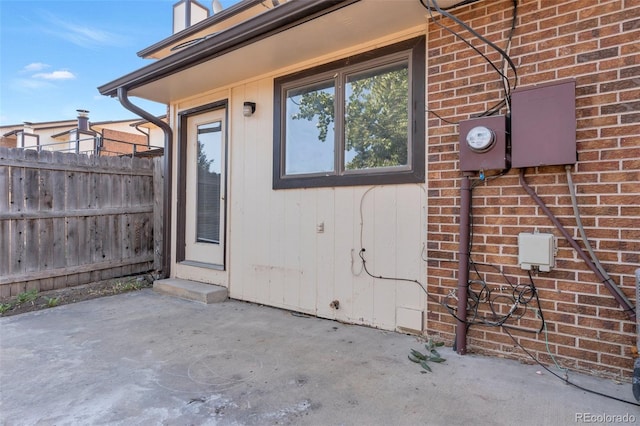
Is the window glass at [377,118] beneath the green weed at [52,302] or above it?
above

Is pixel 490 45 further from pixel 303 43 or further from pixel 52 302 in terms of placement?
pixel 52 302

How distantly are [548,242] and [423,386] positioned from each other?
119 cm

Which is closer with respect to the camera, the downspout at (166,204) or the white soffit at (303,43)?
the white soffit at (303,43)

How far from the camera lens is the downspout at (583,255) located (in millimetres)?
1993

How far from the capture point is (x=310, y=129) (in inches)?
142

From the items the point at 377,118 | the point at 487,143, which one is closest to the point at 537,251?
the point at 487,143

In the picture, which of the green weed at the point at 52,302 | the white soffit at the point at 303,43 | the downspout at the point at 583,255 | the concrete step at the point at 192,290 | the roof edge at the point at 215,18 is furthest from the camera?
the roof edge at the point at 215,18

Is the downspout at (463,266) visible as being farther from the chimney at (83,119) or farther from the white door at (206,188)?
the chimney at (83,119)

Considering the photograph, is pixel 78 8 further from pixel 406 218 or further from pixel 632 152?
pixel 632 152

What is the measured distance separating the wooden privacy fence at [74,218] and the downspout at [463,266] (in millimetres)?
4393

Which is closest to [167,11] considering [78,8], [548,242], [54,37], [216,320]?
[78,8]

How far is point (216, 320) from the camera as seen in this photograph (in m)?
3.40

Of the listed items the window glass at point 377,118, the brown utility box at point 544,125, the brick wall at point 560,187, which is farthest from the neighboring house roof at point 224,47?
Answer: the brown utility box at point 544,125

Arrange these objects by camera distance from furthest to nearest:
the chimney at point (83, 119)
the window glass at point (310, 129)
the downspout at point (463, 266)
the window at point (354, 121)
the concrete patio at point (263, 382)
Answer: the chimney at point (83, 119) < the window glass at point (310, 129) < the window at point (354, 121) < the downspout at point (463, 266) < the concrete patio at point (263, 382)
